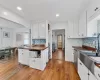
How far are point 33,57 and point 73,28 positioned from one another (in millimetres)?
2684

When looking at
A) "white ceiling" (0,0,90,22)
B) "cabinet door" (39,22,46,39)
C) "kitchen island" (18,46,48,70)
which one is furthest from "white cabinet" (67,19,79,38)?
"kitchen island" (18,46,48,70)

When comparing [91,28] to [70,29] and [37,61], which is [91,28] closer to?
[70,29]

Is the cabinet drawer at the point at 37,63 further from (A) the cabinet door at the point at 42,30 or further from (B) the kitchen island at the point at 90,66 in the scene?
(B) the kitchen island at the point at 90,66

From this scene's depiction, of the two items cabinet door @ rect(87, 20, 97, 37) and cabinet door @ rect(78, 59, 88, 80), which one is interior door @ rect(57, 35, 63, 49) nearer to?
cabinet door @ rect(87, 20, 97, 37)

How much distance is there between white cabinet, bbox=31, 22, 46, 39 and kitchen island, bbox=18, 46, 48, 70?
1134 mm

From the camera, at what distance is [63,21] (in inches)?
182

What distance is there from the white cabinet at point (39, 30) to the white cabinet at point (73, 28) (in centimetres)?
146

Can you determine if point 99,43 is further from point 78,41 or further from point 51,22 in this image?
point 51,22

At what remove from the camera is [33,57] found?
10.9 ft

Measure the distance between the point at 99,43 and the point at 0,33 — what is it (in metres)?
6.97

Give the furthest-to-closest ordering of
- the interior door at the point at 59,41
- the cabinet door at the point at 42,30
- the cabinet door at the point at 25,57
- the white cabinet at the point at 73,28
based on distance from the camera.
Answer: the interior door at the point at 59,41
the cabinet door at the point at 42,30
the white cabinet at the point at 73,28
the cabinet door at the point at 25,57

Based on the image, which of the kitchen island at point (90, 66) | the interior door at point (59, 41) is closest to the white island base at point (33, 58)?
the kitchen island at point (90, 66)

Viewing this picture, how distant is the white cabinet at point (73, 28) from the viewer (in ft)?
13.5

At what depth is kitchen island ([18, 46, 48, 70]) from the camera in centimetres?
317
